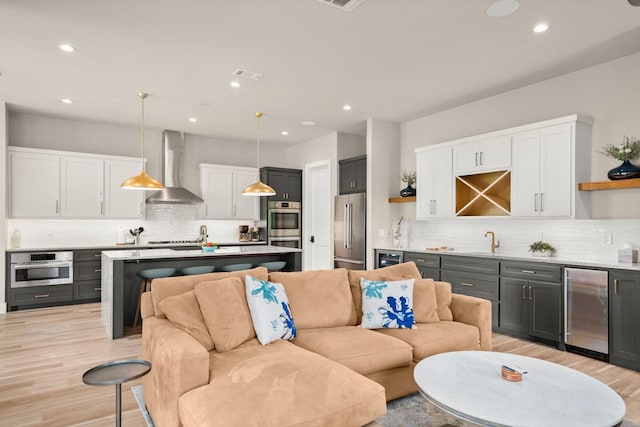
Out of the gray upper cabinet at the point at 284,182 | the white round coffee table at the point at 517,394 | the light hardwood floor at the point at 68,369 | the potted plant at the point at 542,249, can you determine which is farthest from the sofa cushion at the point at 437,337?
the gray upper cabinet at the point at 284,182

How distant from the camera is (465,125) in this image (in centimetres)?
559

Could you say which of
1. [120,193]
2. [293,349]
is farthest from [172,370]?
[120,193]

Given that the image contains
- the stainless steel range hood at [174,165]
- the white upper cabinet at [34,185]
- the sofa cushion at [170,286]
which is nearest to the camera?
the sofa cushion at [170,286]

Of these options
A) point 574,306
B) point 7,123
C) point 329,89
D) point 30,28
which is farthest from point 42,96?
point 574,306

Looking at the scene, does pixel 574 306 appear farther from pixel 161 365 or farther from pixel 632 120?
pixel 161 365

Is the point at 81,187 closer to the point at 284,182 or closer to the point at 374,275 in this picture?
the point at 284,182

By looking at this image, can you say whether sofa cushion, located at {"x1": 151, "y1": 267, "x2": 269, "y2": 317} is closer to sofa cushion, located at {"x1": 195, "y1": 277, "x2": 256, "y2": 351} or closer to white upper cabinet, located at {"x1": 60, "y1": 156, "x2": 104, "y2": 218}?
sofa cushion, located at {"x1": 195, "y1": 277, "x2": 256, "y2": 351}

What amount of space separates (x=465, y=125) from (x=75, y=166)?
6.04 m

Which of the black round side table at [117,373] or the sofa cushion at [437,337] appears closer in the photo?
the black round side table at [117,373]

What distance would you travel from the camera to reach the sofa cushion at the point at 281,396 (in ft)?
5.77

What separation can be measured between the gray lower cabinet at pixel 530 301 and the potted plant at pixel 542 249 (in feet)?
1.27

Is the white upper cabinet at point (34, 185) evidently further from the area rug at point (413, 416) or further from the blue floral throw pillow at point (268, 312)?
the blue floral throw pillow at point (268, 312)

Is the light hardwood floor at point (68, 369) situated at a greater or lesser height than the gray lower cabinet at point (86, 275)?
lesser

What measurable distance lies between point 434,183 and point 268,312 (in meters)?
3.72
